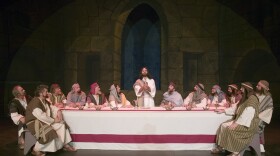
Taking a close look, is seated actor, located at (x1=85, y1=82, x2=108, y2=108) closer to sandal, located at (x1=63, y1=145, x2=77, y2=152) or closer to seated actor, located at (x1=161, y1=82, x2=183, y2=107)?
seated actor, located at (x1=161, y1=82, x2=183, y2=107)

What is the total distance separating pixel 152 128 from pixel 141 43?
5643mm

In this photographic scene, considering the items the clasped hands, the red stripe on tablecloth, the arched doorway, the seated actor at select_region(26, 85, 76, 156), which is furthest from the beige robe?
the arched doorway

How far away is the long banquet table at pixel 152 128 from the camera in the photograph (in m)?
5.28

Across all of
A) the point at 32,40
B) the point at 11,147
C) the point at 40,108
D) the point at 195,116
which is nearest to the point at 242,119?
the point at 195,116

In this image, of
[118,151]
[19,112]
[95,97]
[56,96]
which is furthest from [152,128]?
[56,96]

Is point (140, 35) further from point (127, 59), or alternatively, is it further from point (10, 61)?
point (10, 61)

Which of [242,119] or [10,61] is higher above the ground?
[10,61]

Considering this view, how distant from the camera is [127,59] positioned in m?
10.4

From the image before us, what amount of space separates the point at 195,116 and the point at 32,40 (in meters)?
6.20

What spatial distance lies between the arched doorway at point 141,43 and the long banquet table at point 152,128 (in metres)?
5.11

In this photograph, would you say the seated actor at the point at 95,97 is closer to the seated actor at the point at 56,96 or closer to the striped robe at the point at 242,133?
the seated actor at the point at 56,96

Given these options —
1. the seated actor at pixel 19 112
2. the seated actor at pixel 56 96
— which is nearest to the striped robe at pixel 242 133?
the seated actor at pixel 56 96

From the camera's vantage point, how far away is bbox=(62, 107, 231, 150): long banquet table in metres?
5.28

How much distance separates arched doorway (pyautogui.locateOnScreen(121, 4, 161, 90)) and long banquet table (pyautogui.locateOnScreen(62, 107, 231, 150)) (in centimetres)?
511
